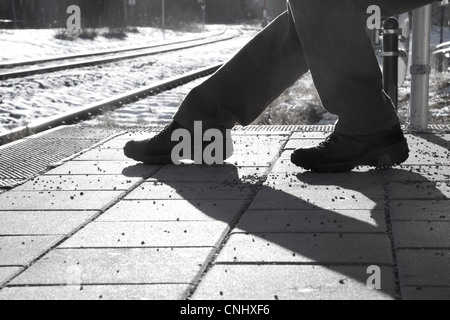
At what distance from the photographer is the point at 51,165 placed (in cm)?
496

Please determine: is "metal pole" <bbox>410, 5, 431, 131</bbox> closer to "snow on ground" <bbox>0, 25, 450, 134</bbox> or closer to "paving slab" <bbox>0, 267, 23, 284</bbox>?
"snow on ground" <bbox>0, 25, 450, 134</bbox>

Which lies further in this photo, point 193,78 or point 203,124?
point 193,78

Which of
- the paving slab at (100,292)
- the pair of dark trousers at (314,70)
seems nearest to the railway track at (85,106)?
the pair of dark trousers at (314,70)

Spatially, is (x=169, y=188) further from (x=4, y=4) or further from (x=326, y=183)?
(x=4, y=4)

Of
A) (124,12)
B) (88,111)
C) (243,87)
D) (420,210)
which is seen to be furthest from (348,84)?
(124,12)

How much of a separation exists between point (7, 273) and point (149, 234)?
61 cm

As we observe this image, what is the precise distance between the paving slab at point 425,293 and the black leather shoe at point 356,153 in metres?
2.01

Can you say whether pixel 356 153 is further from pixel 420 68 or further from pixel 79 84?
pixel 79 84

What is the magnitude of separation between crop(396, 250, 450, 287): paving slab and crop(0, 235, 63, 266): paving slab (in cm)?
119

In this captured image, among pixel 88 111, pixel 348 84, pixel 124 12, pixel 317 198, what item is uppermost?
pixel 348 84

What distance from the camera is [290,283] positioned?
260cm
